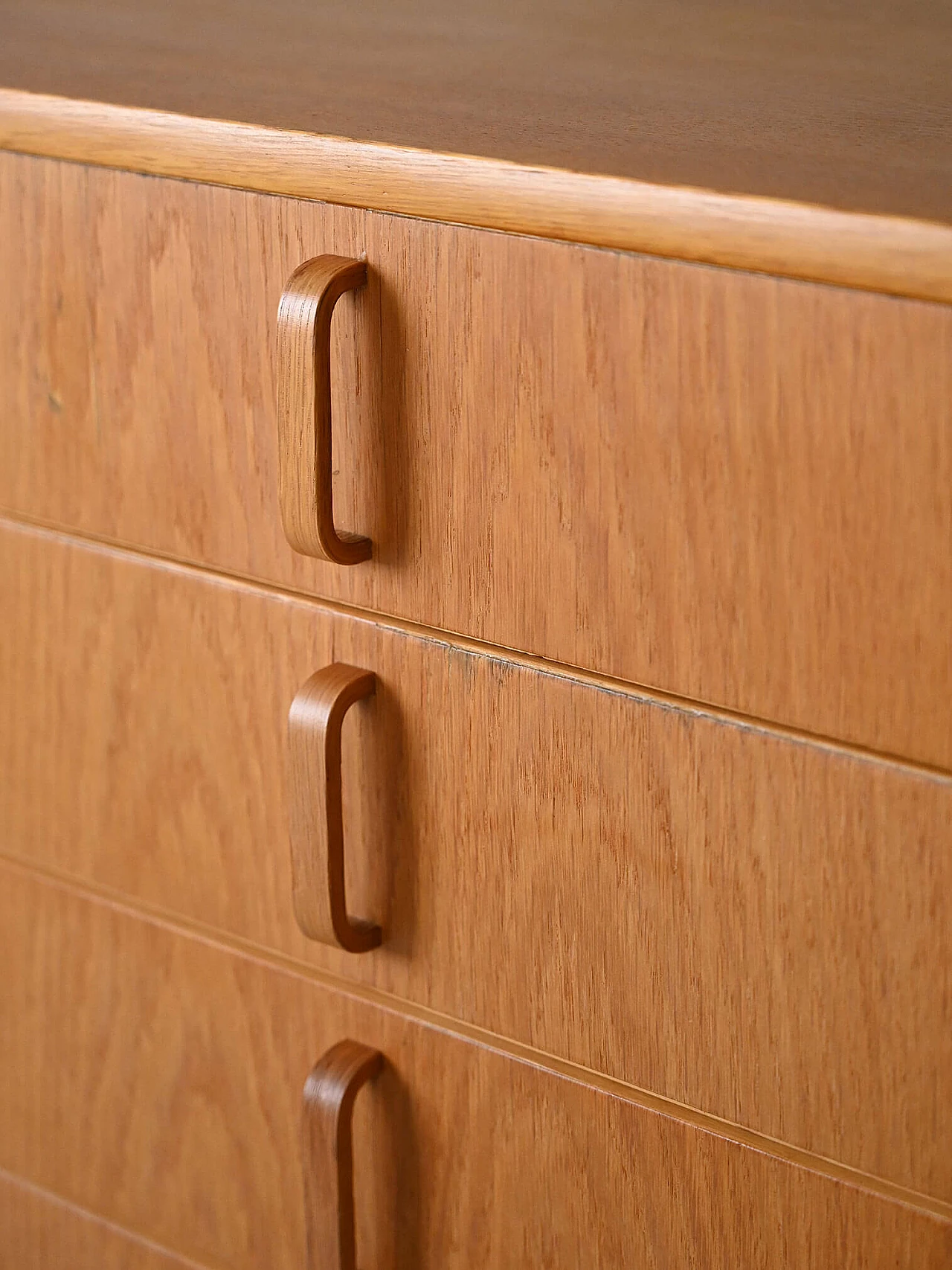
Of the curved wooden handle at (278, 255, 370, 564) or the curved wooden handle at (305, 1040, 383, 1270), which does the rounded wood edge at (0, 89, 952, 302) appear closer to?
the curved wooden handle at (278, 255, 370, 564)

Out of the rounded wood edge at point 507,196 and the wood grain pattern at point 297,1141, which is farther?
the wood grain pattern at point 297,1141

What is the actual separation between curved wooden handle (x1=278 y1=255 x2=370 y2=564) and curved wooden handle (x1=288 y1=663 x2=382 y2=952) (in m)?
0.06

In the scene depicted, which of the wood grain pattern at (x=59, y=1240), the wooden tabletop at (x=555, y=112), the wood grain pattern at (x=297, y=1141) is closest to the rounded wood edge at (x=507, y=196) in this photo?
the wooden tabletop at (x=555, y=112)

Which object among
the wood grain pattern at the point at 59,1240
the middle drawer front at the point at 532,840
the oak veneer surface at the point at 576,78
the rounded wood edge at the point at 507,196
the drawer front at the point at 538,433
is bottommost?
the wood grain pattern at the point at 59,1240

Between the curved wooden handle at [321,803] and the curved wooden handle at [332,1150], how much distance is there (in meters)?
0.07

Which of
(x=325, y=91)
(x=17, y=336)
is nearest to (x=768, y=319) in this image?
(x=325, y=91)

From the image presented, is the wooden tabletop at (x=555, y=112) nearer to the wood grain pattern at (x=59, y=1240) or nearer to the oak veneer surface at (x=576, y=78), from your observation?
the oak veneer surface at (x=576, y=78)

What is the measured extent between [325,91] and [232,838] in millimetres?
332

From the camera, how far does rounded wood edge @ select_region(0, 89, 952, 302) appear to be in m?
0.45

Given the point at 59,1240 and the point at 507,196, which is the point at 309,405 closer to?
the point at 507,196

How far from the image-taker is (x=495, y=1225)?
660mm

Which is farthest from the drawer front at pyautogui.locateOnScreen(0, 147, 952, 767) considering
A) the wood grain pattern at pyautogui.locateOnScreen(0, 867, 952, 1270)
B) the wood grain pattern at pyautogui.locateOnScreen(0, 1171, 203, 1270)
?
the wood grain pattern at pyautogui.locateOnScreen(0, 1171, 203, 1270)

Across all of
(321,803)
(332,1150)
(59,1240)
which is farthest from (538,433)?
(59,1240)

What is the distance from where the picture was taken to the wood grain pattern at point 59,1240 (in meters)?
0.79
